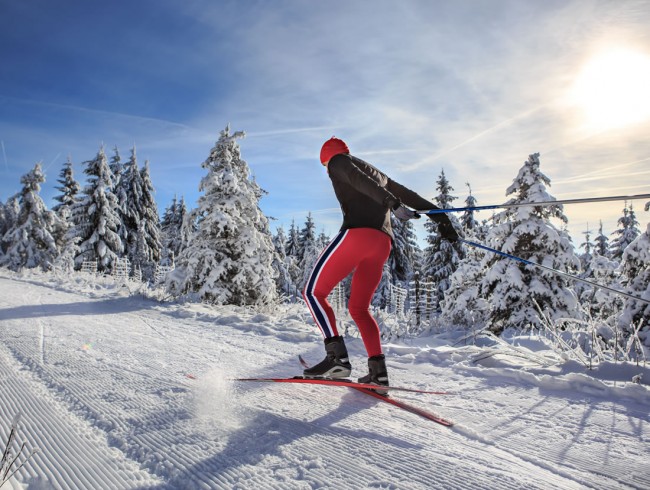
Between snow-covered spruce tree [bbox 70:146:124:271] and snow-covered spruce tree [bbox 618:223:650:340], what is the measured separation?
30992 millimetres

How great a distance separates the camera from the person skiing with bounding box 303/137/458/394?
318cm

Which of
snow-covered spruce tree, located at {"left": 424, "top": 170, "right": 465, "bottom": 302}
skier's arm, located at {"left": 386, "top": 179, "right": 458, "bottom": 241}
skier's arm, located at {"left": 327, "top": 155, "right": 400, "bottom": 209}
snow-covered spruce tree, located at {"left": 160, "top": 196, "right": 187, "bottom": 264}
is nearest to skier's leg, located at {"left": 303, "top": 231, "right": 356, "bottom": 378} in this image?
skier's arm, located at {"left": 327, "top": 155, "right": 400, "bottom": 209}

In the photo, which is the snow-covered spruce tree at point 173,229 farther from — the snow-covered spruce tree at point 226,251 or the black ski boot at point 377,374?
the black ski boot at point 377,374

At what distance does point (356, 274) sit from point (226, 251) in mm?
11581

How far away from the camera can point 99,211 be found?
2975cm

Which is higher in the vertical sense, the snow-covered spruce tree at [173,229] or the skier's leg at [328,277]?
the snow-covered spruce tree at [173,229]

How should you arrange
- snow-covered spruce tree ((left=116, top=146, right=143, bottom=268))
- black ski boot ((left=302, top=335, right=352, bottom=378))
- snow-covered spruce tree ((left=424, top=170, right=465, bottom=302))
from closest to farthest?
black ski boot ((left=302, top=335, right=352, bottom=378)), snow-covered spruce tree ((left=424, top=170, right=465, bottom=302)), snow-covered spruce tree ((left=116, top=146, right=143, bottom=268))

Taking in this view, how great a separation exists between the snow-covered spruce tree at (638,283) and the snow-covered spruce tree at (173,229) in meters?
39.1

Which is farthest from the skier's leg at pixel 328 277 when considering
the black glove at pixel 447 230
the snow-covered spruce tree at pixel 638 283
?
the snow-covered spruce tree at pixel 638 283

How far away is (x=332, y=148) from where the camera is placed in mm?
3281

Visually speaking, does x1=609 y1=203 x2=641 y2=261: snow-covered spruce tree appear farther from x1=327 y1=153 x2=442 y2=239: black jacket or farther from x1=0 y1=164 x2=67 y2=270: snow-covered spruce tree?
x1=0 y1=164 x2=67 y2=270: snow-covered spruce tree

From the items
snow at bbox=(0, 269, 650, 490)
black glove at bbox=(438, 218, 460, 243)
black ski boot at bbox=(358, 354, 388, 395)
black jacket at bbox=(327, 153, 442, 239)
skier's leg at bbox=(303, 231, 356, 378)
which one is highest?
black jacket at bbox=(327, 153, 442, 239)

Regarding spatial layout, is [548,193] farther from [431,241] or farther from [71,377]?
[431,241]

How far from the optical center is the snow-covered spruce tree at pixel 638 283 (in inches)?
262
